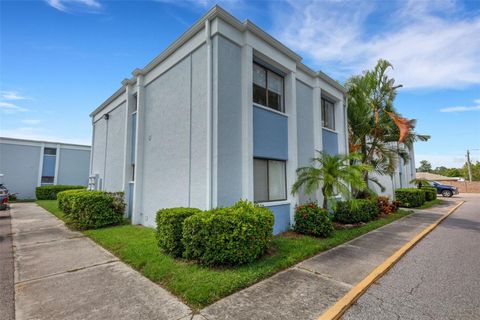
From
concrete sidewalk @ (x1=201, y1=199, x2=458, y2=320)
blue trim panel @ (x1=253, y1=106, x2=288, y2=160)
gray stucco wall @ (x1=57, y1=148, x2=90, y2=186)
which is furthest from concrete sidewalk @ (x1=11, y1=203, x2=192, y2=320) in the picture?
gray stucco wall @ (x1=57, y1=148, x2=90, y2=186)

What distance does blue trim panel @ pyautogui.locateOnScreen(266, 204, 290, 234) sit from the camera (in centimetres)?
805

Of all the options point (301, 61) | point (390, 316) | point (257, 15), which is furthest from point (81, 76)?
point (390, 316)

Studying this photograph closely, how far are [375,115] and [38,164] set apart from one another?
1159 inches

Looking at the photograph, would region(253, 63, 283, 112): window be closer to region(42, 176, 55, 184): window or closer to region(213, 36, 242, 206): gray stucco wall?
region(213, 36, 242, 206): gray stucco wall

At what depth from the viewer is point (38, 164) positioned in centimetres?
2291

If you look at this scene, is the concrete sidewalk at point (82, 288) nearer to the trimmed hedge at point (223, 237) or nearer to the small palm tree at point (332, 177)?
the trimmed hedge at point (223, 237)

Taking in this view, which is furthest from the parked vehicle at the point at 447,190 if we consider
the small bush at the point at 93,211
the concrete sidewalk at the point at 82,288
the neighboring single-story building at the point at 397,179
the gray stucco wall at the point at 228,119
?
the concrete sidewalk at the point at 82,288

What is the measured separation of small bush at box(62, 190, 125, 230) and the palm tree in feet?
42.1

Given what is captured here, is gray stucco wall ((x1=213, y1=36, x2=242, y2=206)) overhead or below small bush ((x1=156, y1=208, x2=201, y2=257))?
overhead

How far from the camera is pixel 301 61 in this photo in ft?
32.7

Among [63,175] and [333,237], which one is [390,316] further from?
[63,175]

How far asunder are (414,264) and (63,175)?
28962mm

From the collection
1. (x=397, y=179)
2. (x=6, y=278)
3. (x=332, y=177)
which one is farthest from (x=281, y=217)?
(x=397, y=179)

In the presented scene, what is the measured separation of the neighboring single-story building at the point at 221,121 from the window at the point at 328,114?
2.70ft
